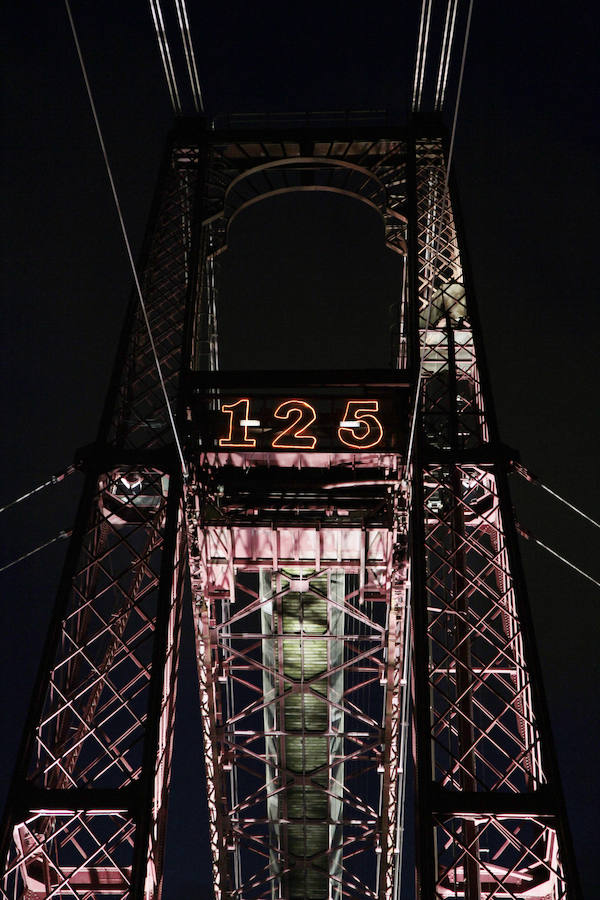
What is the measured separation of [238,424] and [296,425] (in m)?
0.92

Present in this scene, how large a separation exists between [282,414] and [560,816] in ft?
24.3

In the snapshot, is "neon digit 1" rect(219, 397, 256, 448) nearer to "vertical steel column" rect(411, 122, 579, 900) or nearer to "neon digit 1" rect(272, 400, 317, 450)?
"neon digit 1" rect(272, 400, 317, 450)

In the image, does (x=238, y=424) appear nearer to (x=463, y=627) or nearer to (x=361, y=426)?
(x=361, y=426)

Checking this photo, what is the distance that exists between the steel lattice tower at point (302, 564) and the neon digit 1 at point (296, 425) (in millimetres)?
28

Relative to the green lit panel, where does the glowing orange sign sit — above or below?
above

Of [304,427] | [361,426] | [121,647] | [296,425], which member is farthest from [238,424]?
[121,647]

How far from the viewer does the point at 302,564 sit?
686 inches

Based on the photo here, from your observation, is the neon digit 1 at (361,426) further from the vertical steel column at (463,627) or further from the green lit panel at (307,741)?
the green lit panel at (307,741)

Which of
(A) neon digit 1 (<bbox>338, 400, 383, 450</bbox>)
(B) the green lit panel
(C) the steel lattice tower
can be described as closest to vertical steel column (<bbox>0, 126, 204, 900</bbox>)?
(C) the steel lattice tower

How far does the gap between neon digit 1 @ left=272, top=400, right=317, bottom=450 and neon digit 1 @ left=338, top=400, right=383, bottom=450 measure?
51cm

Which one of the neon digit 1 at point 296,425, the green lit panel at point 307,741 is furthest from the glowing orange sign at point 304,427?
the green lit panel at point 307,741

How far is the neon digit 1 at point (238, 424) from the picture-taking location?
15.2 metres

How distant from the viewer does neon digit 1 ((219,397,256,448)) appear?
1523 cm

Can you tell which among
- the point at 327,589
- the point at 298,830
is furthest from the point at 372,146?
the point at 298,830
